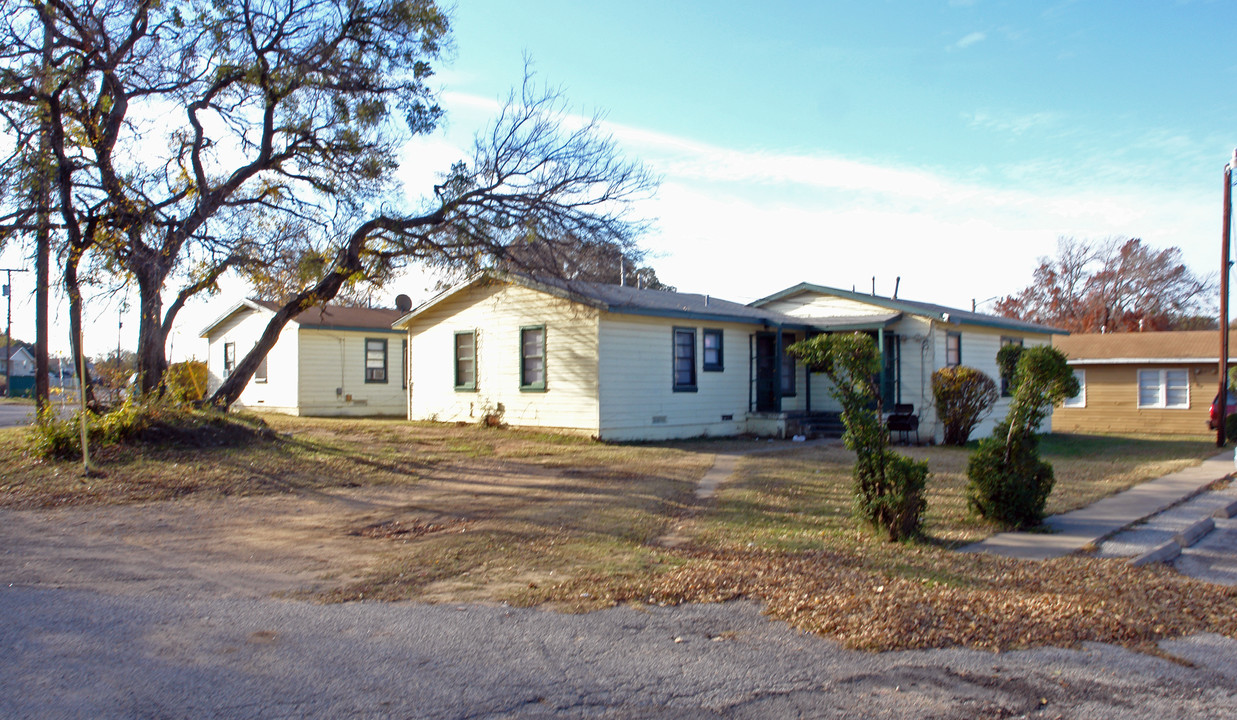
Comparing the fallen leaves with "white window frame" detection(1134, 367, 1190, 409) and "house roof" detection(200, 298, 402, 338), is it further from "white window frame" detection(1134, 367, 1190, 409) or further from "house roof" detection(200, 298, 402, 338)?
"white window frame" detection(1134, 367, 1190, 409)

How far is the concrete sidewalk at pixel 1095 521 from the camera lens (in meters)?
8.16

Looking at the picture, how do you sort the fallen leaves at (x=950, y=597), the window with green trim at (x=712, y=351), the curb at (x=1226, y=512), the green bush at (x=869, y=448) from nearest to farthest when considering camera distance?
the fallen leaves at (x=950, y=597) < the green bush at (x=869, y=448) < the curb at (x=1226, y=512) < the window with green trim at (x=712, y=351)

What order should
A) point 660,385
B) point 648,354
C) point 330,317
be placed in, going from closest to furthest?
1. point 648,354
2. point 660,385
3. point 330,317

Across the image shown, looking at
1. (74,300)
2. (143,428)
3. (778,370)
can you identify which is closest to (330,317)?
(74,300)

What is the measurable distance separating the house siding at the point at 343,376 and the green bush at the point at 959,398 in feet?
52.3

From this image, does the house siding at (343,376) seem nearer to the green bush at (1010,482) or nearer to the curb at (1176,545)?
the green bush at (1010,482)

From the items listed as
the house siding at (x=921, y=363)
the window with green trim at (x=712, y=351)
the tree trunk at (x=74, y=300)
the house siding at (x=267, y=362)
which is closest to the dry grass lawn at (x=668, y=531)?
the tree trunk at (x=74, y=300)

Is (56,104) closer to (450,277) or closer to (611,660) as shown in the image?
(450,277)

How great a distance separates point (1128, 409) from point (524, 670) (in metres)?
28.5

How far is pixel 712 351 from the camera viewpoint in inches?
797

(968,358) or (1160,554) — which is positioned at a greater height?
(968,358)

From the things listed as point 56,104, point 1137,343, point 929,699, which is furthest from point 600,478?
point 1137,343

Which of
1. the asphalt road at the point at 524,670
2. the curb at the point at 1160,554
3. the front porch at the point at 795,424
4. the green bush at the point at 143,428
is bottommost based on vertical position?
the curb at the point at 1160,554

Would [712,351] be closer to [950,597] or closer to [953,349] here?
[953,349]
